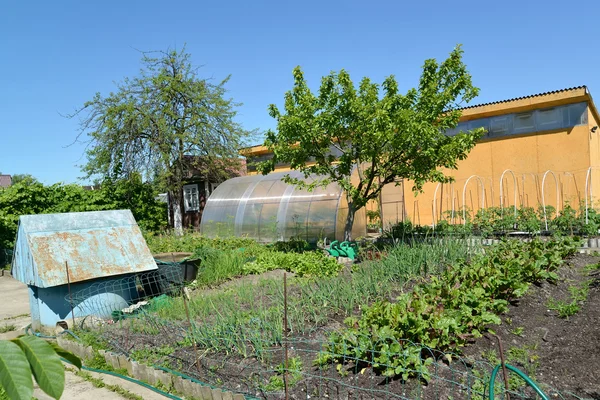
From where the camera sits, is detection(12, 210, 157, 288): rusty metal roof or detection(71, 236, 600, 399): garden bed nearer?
detection(71, 236, 600, 399): garden bed


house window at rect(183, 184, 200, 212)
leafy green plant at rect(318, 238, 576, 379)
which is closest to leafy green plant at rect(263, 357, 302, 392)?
leafy green plant at rect(318, 238, 576, 379)

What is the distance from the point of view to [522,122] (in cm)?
1688

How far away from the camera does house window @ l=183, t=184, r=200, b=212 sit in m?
24.1

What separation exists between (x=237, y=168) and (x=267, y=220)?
6015mm

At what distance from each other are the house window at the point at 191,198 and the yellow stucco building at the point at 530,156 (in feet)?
30.4

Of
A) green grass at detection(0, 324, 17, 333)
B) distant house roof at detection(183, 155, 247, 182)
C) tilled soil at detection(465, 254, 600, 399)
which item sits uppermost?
distant house roof at detection(183, 155, 247, 182)

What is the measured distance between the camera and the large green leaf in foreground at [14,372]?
981 mm

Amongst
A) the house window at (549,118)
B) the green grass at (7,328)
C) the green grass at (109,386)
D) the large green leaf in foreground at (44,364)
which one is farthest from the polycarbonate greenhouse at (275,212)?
the large green leaf in foreground at (44,364)

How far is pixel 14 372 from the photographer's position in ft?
3.37

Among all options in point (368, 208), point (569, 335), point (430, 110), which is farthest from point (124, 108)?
point (569, 335)

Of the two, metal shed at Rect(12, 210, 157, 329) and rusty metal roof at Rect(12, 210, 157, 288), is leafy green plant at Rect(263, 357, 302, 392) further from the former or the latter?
rusty metal roof at Rect(12, 210, 157, 288)

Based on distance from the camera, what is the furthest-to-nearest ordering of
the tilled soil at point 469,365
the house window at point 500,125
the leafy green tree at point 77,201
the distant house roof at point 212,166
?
the distant house roof at point 212,166 → the house window at point 500,125 → the leafy green tree at point 77,201 → the tilled soil at point 469,365

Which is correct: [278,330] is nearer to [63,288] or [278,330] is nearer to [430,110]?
[63,288]

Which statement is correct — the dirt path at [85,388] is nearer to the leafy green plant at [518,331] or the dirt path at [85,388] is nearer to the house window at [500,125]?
the leafy green plant at [518,331]
